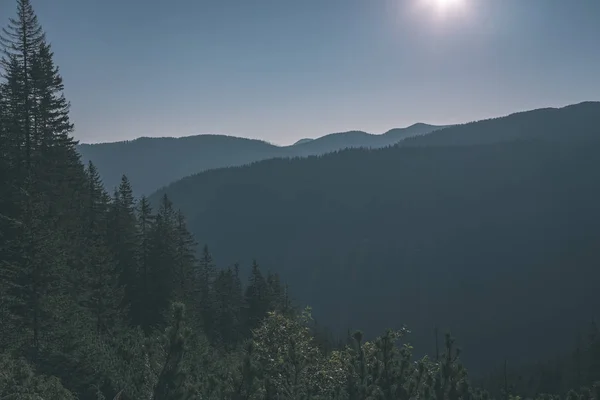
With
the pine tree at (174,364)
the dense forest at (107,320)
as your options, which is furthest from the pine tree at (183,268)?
the pine tree at (174,364)

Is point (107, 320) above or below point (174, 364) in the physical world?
below

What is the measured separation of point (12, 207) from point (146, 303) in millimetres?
13445

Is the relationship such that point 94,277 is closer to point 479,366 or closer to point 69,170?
point 69,170

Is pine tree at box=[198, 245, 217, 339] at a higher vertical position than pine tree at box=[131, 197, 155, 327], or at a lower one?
lower

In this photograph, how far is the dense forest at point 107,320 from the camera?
10016mm

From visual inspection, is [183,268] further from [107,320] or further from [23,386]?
[23,386]

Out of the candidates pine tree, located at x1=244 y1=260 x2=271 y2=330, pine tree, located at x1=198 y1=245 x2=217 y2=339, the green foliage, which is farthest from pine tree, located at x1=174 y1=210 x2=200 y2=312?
the green foliage

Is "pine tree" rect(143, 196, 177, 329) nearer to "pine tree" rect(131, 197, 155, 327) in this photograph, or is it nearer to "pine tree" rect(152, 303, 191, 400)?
"pine tree" rect(131, 197, 155, 327)

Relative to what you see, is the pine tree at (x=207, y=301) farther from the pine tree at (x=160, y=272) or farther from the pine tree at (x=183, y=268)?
the pine tree at (x=160, y=272)

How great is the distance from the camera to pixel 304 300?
193m

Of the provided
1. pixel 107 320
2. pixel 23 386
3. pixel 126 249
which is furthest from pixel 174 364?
pixel 126 249

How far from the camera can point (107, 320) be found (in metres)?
25.7

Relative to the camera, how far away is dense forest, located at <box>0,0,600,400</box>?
10016mm

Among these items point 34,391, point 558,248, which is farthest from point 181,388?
point 558,248
